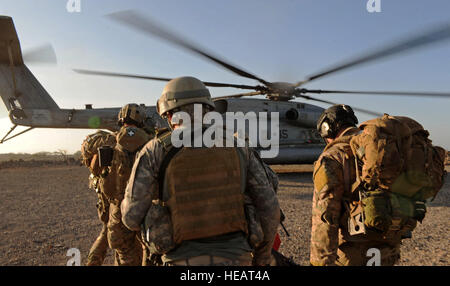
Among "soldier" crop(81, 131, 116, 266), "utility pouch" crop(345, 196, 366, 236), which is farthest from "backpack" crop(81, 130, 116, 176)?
"utility pouch" crop(345, 196, 366, 236)

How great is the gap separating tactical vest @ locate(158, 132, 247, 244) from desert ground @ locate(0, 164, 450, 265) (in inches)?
97.1

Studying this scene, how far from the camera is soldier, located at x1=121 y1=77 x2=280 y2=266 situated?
5.48 ft

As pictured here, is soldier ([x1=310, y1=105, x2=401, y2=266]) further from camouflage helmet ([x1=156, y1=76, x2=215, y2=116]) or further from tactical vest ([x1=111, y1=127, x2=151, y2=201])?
tactical vest ([x1=111, y1=127, x2=151, y2=201])

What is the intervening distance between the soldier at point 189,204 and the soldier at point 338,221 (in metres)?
0.66

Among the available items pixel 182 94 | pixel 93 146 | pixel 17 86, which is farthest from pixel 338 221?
pixel 17 86

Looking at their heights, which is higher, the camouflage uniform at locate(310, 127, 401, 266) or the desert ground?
the camouflage uniform at locate(310, 127, 401, 266)

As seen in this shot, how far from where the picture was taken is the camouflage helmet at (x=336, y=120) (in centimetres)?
253

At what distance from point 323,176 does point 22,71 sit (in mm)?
13508

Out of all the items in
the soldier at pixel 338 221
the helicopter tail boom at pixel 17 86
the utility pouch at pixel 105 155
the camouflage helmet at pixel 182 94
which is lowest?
the soldier at pixel 338 221

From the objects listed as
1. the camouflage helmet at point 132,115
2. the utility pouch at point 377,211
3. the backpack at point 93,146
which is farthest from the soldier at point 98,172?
the utility pouch at point 377,211

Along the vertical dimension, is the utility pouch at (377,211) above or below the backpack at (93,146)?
below

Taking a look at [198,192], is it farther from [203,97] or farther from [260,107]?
[260,107]

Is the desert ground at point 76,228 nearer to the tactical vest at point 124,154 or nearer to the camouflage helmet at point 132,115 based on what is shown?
the tactical vest at point 124,154
